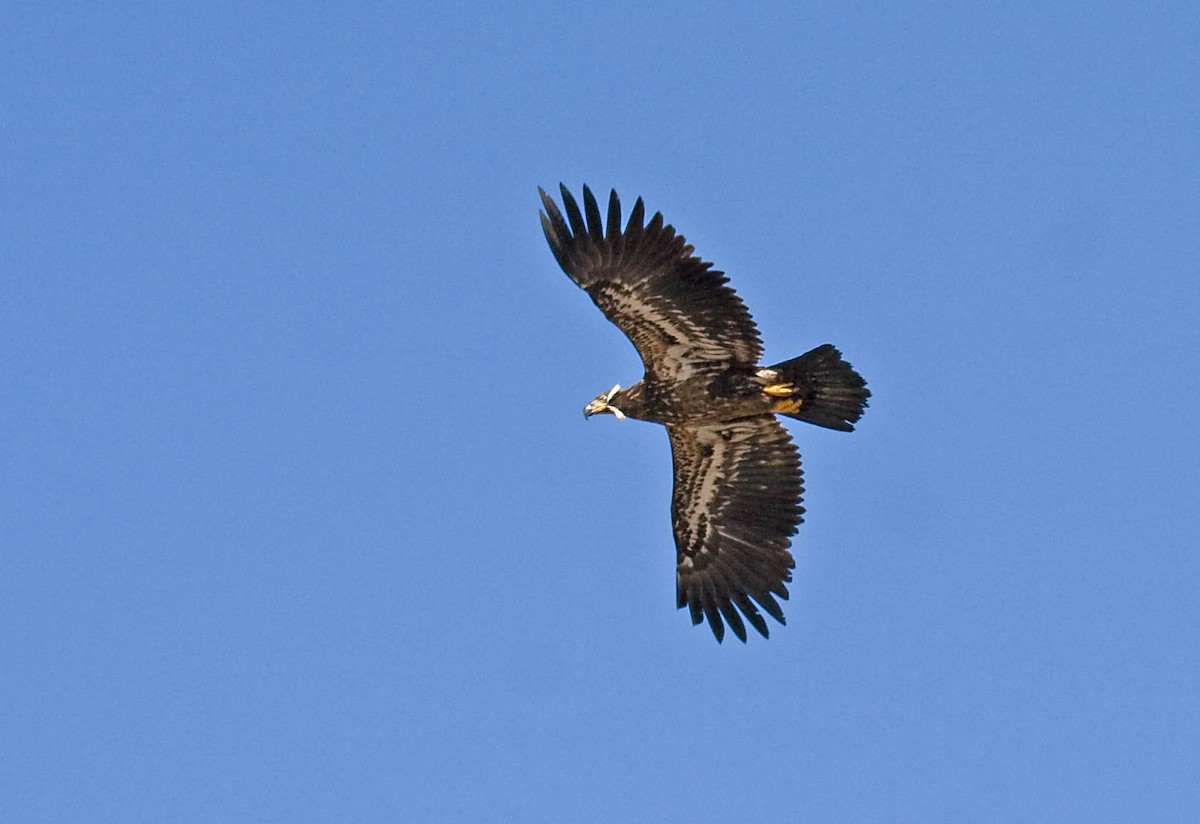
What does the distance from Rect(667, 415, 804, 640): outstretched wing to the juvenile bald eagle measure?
0.01m

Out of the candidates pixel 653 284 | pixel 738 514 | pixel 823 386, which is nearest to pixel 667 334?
pixel 653 284

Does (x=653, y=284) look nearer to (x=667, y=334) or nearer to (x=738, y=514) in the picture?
(x=667, y=334)

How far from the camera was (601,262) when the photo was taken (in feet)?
60.2

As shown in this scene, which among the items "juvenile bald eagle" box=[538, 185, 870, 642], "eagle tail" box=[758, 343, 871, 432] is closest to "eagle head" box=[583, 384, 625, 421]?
"juvenile bald eagle" box=[538, 185, 870, 642]

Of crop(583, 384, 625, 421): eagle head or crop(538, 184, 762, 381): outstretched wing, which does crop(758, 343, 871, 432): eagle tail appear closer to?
crop(538, 184, 762, 381): outstretched wing

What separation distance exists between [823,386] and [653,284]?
1921 millimetres

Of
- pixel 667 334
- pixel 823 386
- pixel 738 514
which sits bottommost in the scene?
pixel 738 514

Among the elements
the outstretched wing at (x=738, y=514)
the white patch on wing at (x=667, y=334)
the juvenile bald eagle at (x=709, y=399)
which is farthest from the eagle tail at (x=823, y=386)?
the outstretched wing at (x=738, y=514)

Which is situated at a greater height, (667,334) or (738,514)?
(667,334)

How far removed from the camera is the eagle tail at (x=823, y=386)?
1878 cm

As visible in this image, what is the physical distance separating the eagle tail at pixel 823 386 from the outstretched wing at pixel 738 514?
931 millimetres

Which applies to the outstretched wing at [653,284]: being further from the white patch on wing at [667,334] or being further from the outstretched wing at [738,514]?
the outstretched wing at [738,514]

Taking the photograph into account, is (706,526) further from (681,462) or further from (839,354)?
(839,354)

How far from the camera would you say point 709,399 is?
19.2m
